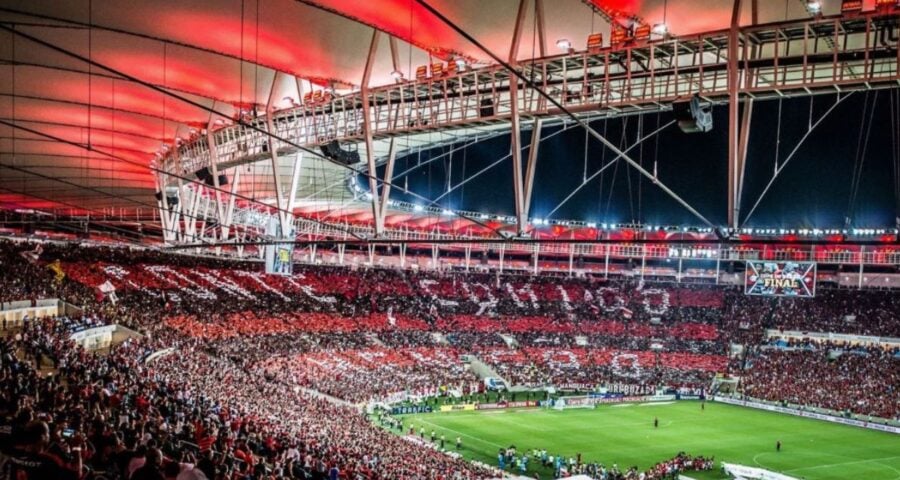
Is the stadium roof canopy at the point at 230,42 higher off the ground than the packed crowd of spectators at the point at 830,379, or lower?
higher

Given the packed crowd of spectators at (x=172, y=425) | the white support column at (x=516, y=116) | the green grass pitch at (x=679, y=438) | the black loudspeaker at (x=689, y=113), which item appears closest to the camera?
the packed crowd of spectators at (x=172, y=425)

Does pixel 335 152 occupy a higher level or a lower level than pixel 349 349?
higher

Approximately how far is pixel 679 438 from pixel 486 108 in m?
25.9

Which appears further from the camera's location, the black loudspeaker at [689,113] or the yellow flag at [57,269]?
the yellow flag at [57,269]

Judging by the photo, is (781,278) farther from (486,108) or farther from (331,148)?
(331,148)

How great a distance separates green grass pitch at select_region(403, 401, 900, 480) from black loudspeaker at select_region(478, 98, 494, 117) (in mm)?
17386

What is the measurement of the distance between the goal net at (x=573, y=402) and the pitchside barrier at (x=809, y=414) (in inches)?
378

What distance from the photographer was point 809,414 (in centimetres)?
4472

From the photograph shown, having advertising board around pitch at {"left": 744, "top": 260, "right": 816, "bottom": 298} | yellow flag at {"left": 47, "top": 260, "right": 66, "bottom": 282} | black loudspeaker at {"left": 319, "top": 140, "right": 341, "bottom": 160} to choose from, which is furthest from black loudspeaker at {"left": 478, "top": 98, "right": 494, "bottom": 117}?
advertising board around pitch at {"left": 744, "top": 260, "right": 816, "bottom": 298}

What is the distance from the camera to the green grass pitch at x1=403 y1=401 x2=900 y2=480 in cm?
3250

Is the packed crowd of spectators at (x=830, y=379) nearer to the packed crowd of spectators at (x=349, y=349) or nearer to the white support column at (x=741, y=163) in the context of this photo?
the packed crowd of spectators at (x=349, y=349)

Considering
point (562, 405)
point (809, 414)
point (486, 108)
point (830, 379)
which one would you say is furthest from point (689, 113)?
point (830, 379)

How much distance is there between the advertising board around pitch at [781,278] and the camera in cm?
5091

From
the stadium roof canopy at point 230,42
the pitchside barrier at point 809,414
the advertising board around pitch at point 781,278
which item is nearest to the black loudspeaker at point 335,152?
the stadium roof canopy at point 230,42
